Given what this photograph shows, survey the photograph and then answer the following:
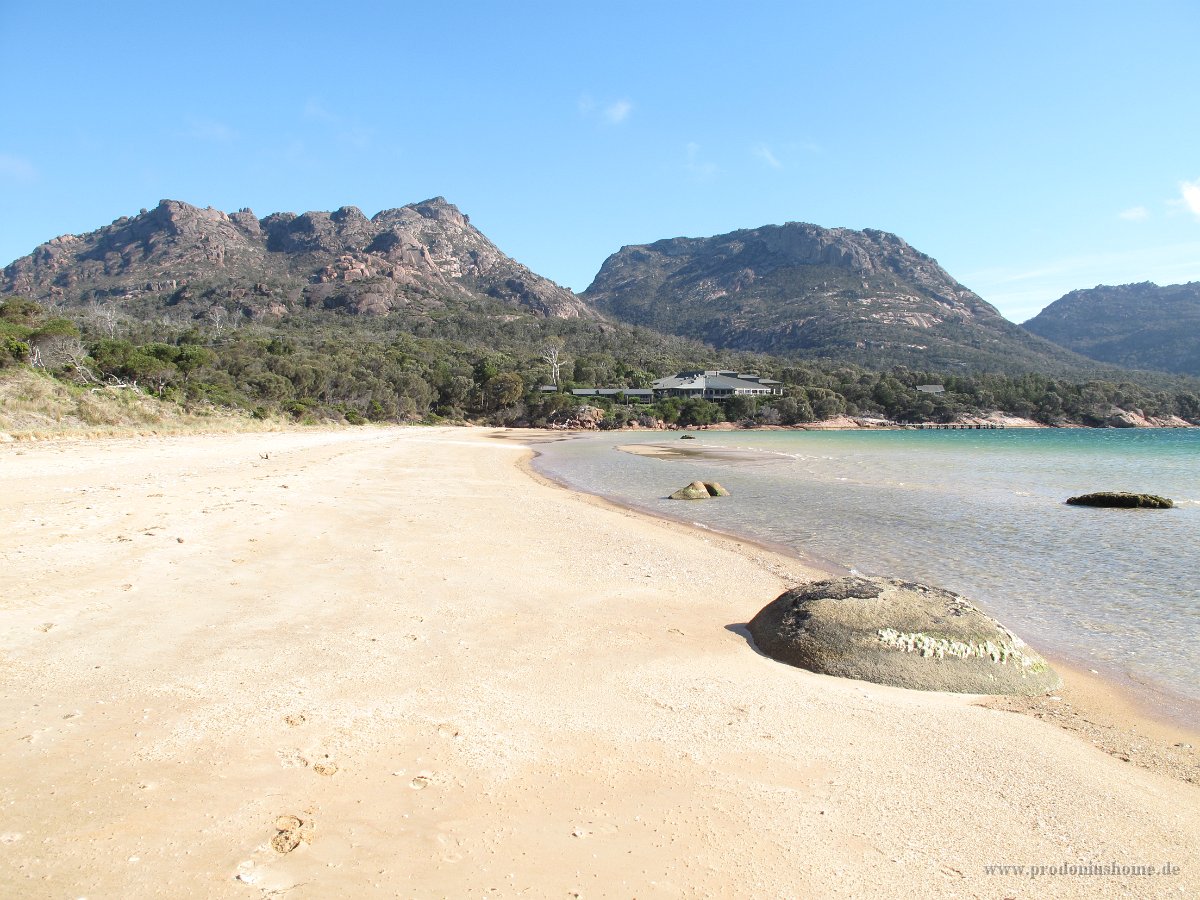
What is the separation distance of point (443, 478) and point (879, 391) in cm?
8522

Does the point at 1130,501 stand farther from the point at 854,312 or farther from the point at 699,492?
the point at 854,312

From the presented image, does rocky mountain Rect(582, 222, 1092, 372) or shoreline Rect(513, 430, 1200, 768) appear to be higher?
rocky mountain Rect(582, 222, 1092, 372)

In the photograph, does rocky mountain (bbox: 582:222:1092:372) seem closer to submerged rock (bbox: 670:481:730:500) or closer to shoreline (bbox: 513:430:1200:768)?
submerged rock (bbox: 670:481:730:500)

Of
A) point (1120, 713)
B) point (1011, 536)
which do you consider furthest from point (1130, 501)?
point (1120, 713)

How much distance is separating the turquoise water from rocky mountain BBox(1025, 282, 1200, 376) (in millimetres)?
159714

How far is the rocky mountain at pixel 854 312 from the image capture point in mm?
124562

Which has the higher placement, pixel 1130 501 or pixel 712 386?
pixel 712 386

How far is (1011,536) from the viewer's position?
11.6m

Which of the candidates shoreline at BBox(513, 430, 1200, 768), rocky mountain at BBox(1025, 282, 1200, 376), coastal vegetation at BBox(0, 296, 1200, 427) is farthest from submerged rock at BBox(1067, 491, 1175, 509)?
rocky mountain at BBox(1025, 282, 1200, 376)

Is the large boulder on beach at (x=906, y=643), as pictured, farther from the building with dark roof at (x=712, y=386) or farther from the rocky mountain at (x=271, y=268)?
the rocky mountain at (x=271, y=268)

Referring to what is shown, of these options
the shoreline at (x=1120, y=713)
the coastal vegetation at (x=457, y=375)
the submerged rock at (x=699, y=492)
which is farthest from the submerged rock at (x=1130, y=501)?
the coastal vegetation at (x=457, y=375)

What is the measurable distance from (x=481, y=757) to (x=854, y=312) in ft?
499

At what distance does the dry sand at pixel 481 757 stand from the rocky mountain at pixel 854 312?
415ft

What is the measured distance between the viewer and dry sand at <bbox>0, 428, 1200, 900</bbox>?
2580 mm
